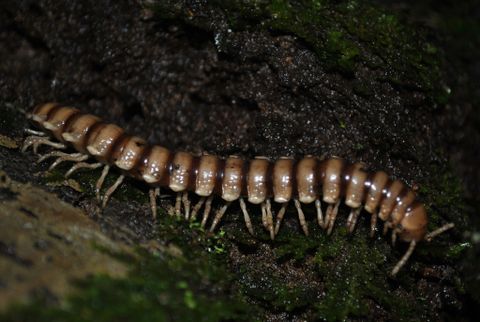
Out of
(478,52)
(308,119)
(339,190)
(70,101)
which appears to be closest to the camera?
(478,52)

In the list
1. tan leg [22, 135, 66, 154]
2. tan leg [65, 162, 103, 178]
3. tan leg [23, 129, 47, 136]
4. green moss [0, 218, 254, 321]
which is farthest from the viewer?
tan leg [23, 129, 47, 136]

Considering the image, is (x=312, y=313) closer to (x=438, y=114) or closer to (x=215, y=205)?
(x=215, y=205)

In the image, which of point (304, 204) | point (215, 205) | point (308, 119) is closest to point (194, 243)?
point (215, 205)

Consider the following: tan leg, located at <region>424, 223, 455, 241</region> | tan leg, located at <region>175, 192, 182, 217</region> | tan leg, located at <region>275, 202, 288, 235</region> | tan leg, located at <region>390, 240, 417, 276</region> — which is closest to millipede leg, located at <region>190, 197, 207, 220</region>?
tan leg, located at <region>175, 192, 182, 217</region>

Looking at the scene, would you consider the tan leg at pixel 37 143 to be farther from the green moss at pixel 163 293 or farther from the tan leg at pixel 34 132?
the green moss at pixel 163 293

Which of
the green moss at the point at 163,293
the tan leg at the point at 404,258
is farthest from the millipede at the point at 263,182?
the green moss at the point at 163,293

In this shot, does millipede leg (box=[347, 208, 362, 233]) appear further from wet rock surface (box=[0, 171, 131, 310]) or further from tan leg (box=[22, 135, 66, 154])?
tan leg (box=[22, 135, 66, 154])
